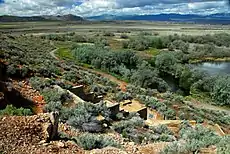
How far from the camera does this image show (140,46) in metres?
83.0

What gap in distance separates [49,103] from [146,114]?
20.7ft

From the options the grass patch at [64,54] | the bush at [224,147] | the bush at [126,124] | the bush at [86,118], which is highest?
the bush at [224,147]

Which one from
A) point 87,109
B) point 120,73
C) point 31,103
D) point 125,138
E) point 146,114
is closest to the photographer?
point 125,138

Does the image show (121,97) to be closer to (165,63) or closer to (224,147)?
(224,147)

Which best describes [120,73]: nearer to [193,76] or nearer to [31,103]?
[193,76]

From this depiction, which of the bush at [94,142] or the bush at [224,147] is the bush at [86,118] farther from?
the bush at [224,147]

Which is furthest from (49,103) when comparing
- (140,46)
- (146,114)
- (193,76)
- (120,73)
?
(140,46)

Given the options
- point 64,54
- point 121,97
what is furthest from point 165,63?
point 121,97

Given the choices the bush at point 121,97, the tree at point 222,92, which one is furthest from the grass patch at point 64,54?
the bush at point 121,97

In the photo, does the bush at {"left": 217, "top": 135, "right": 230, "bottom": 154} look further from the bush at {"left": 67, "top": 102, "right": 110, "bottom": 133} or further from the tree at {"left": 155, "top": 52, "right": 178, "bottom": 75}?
the tree at {"left": 155, "top": 52, "right": 178, "bottom": 75}

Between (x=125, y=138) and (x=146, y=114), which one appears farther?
(x=146, y=114)

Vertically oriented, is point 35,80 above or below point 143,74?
above

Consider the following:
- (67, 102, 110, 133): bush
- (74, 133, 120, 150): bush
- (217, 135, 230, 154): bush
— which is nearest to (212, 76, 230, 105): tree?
(67, 102, 110, 133): bush

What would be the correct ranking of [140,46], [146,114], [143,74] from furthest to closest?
[140,46] → [143,74] → [146,114]
